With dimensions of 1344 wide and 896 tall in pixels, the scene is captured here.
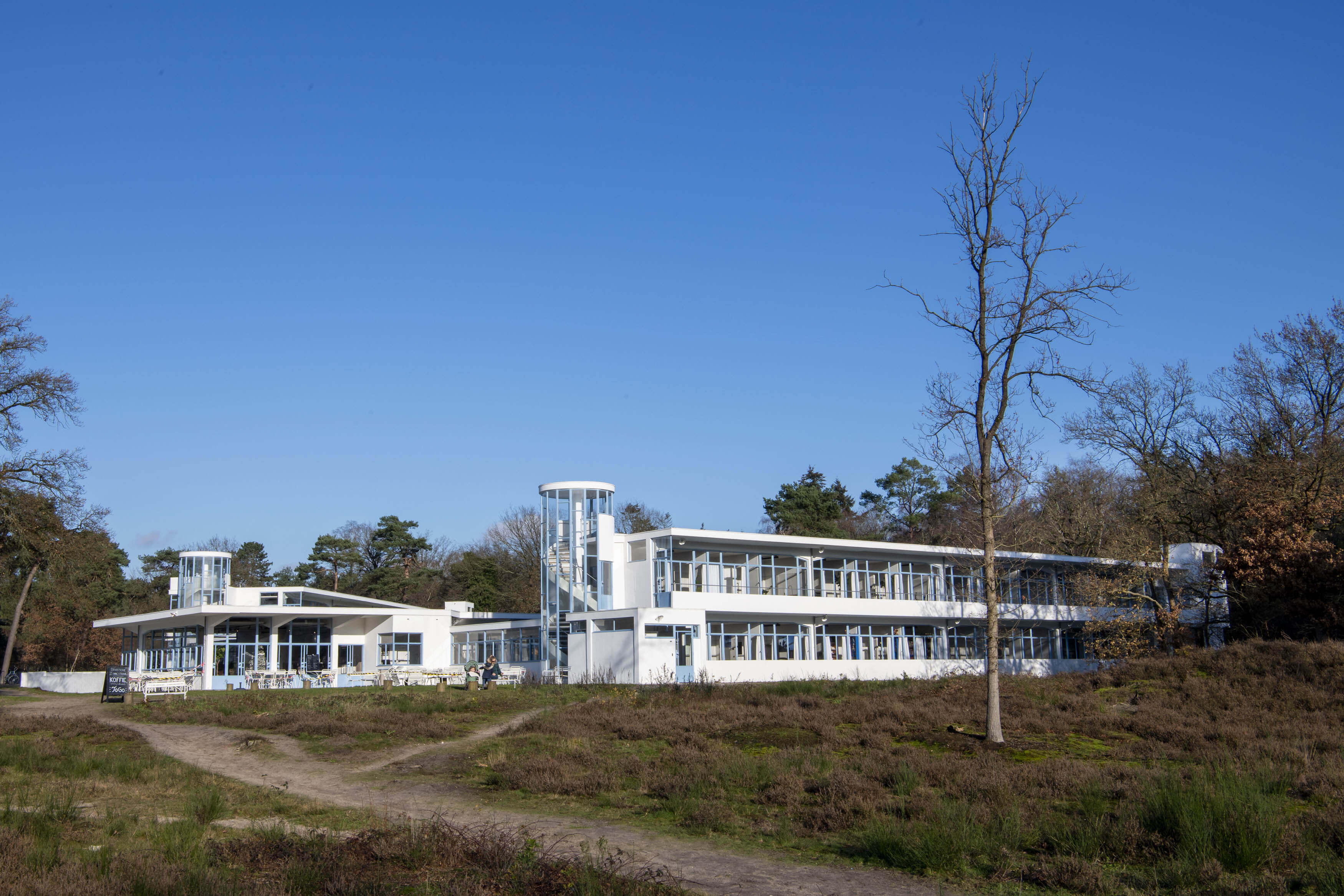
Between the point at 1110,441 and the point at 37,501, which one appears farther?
the point at 1110,441

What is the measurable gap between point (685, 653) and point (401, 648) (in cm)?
2076

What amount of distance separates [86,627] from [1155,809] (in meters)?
70.3

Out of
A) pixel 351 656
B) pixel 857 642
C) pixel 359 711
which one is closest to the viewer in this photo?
pixel 359 711

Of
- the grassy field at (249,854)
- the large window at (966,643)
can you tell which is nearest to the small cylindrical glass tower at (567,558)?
the large window at (966,643)

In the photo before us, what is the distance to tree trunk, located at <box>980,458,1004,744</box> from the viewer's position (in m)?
18.7

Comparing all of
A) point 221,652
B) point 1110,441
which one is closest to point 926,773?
point 1110,441

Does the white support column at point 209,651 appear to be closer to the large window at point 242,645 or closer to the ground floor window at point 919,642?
the large window at point 242,645

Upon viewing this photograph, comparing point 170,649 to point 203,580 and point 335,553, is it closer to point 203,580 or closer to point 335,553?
point 203,580

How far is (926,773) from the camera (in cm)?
1472

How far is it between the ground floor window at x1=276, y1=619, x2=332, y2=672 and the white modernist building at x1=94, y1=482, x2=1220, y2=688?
0.08m

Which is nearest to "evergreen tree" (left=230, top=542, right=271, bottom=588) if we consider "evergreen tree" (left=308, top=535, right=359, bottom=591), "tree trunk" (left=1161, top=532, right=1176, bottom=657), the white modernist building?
"evergreen tree" (left=308, top=535, right=359, bottom=591)

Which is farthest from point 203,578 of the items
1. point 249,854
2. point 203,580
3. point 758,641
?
point 249,854

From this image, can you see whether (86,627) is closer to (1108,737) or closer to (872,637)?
(872,637)

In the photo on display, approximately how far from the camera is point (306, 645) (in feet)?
169
